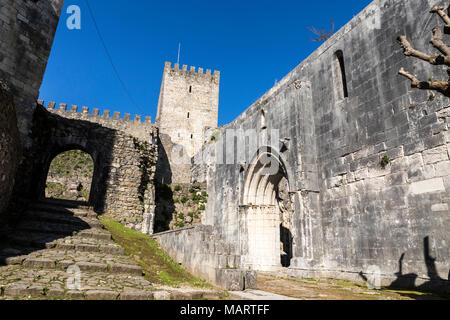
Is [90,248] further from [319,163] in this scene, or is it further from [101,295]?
[319,163]

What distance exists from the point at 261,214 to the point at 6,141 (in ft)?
29.4

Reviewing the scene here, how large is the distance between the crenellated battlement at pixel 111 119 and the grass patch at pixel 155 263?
1917 cm

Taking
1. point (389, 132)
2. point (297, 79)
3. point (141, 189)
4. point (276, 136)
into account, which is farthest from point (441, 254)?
point (141, 189)

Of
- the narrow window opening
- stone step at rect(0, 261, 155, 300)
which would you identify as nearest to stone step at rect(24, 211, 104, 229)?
stone step at rect(0, 261, 155, 300)

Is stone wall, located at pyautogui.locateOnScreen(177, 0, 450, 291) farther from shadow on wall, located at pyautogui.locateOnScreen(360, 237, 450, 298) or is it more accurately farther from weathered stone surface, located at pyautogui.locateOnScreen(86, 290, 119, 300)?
weathered stone surface, located at pyautogui.locateOnScreen(86, 290, 119, 300)

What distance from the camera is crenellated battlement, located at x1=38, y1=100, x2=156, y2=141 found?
88.3ft

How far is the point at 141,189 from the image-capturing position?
13.6m

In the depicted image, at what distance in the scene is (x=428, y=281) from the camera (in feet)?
17.9

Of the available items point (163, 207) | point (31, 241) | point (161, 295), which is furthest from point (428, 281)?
point (163, 207)

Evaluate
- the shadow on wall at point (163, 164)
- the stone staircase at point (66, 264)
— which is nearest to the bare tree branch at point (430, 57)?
the stone staircase at point (66, 264)

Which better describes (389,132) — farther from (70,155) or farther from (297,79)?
(70,155)

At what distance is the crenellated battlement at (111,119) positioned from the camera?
2691 centimetres

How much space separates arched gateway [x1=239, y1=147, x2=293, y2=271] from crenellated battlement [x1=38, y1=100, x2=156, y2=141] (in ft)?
56.1

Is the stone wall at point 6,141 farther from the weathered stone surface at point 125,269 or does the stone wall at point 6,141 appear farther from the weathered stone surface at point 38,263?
the weathered stone surface at point 125,269
